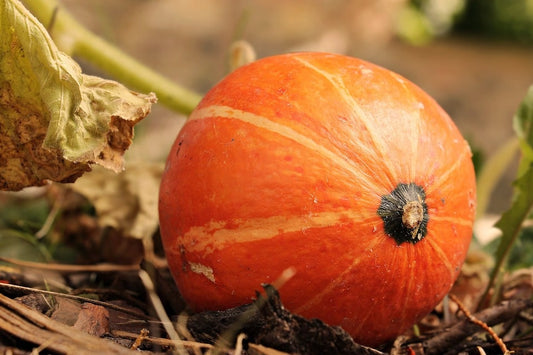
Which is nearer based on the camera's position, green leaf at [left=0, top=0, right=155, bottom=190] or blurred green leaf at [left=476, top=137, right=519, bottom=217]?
green leaf at [left=0, top=0, right=155, bottom=190]

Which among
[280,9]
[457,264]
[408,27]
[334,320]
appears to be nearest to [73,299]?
[334,320]

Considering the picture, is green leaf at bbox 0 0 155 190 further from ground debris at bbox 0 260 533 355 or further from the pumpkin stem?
the pumpkin stem

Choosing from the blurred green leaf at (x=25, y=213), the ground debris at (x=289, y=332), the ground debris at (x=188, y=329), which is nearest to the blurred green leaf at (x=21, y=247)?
the blurred green leaf at (x=25, y=213)

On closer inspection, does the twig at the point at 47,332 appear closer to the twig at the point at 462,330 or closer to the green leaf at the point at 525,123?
the twig at the point at 462,330

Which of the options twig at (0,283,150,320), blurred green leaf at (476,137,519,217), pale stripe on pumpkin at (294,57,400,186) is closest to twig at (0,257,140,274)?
twig at (0,283,150,320)

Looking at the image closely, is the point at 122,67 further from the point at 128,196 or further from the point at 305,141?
the point at 305,141
